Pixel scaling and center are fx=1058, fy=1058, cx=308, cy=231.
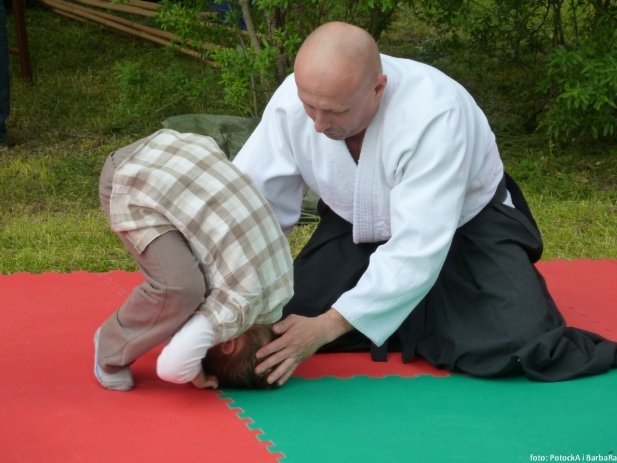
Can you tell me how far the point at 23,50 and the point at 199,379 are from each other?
17.5ft

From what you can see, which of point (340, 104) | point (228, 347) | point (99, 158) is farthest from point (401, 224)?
point (99, 158)

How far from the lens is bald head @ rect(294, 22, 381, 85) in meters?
3.13

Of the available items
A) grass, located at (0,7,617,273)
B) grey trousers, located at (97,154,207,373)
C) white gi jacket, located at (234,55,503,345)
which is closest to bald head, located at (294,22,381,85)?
white gi jacket, located at (234,55,503,345)

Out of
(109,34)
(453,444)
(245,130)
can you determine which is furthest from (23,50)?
(453,444)

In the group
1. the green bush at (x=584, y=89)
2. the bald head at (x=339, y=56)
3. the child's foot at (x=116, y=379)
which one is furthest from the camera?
the green bush at (x=584, y=89)

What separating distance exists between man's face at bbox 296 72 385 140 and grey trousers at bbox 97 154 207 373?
566 millimetres

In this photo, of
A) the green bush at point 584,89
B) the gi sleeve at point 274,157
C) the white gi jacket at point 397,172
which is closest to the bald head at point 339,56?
the white gi jacket at point 397,172

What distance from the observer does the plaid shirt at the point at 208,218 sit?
3037mm

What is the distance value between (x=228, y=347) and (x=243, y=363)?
0.07 m

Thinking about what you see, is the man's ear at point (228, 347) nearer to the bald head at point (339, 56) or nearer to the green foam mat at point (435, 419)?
the green foam mat at point (435, 419)

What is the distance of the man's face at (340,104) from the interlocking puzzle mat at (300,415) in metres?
0.82

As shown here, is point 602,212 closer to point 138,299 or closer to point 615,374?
point 615,374

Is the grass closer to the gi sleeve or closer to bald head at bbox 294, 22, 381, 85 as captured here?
the gi sleeve

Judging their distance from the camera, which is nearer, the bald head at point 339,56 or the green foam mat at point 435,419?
the green foam mat at point 435,419
